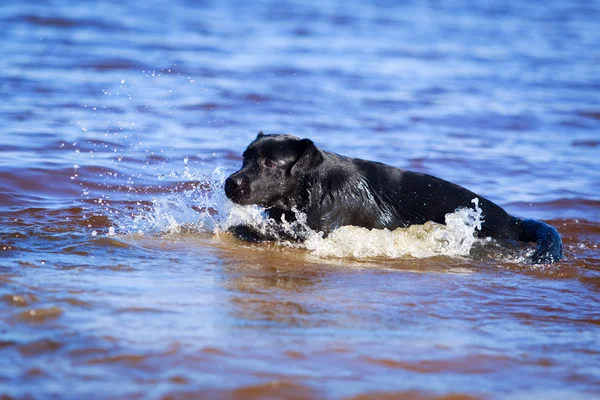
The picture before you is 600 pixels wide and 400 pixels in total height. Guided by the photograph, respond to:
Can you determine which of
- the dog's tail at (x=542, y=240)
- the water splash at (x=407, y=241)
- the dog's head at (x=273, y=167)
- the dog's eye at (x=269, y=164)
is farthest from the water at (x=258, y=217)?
the dog's eye at (x=269, y=164)

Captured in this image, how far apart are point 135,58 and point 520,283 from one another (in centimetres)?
1238

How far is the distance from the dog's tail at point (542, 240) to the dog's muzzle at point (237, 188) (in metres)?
2.48

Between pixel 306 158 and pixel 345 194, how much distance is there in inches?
21.1

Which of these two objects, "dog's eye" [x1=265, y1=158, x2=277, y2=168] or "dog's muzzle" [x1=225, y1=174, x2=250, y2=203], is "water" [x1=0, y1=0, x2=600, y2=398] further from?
"dog's eye" [x1=265, y1=158, x2=277, y2=168]

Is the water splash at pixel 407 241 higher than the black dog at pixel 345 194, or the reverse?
the black dog at pixel 345 194

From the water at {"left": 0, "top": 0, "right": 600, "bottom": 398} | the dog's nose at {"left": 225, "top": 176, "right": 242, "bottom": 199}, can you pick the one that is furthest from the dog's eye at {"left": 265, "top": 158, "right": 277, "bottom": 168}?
the water at {"left": 0, "top": 0, "right": 600, "bottom": 398}

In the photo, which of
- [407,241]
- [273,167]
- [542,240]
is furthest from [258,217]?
[542,240]

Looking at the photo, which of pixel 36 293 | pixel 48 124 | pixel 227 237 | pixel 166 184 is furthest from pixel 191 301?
pixel 48 124

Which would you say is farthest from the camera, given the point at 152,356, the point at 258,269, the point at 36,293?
the point at 258,269

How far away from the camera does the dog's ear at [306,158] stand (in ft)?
22.6

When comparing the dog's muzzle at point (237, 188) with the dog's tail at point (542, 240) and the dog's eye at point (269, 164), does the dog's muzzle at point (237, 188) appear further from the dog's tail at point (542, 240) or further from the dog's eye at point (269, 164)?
the dog's tail at point (542, 240)

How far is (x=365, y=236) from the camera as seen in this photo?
7.16 meters

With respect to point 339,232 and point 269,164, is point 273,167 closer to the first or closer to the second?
point 269,164

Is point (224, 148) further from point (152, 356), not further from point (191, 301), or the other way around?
point (152, 356)
